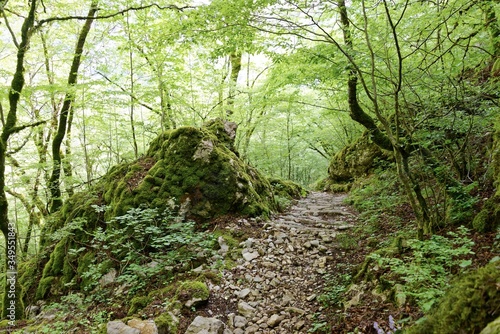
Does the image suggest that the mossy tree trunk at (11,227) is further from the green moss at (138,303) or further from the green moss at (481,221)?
the green moss at (481,221)

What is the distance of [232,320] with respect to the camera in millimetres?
3750

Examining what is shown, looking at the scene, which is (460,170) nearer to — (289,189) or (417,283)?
(417,283)

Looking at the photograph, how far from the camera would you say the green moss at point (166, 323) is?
3.49 metres

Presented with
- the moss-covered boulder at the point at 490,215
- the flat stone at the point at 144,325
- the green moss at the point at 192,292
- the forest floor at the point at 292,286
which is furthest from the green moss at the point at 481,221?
the flat stone at the point at 144,325

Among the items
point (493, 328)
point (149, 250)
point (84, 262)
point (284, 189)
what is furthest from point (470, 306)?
point (284, 189)

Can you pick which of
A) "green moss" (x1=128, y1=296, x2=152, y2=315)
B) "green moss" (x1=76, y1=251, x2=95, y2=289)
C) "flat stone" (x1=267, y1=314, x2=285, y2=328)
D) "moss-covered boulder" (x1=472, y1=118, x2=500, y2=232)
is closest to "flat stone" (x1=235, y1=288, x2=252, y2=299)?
"flat stone" (x1=267, y1=314, x2=285, y2=328)

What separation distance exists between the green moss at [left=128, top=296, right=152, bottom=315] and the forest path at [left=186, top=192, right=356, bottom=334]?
1.04m

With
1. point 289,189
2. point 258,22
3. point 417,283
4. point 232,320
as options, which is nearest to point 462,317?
point 417,283

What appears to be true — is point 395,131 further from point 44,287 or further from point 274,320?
point 44,287

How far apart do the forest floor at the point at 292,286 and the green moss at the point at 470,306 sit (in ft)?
3.32

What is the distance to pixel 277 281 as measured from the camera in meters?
4.50

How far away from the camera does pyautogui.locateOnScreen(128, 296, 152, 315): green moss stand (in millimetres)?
4258

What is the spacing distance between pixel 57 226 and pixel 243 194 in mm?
5717

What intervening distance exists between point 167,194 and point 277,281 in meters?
3.31
